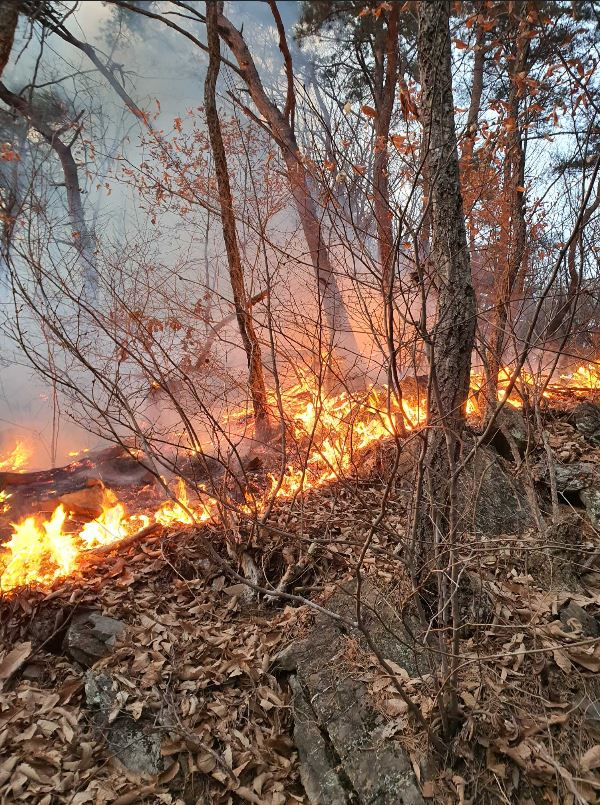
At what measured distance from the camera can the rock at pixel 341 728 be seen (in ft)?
6.87

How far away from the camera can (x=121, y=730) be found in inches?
97.4

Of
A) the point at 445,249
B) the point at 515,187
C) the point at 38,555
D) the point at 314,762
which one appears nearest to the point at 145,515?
the point at 38,555

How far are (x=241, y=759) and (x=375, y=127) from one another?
9.42 metres

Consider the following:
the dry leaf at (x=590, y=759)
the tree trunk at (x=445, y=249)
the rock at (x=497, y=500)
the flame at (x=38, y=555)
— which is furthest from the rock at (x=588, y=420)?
the flame at (x=38, y=555)

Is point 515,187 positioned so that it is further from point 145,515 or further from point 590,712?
point 145,515

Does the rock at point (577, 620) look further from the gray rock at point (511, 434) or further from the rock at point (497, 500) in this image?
the gray rock at point (511, 434)

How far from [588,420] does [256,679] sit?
4.80m

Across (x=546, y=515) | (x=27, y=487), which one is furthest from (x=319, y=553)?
(x=27, y=487)

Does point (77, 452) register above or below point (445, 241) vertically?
below

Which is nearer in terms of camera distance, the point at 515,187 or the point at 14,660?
the point at 14,660

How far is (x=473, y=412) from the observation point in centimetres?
585

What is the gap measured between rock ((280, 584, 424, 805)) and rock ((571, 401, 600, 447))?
147 inches

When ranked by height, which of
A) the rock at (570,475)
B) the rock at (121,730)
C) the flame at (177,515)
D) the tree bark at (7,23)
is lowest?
the rock at (121,730)

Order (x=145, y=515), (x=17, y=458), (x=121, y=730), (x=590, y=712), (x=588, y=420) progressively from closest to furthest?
(x=590, y=712) < (x=121, y=730) < (x=145, y=515) < (x=588, y=420) < (x=17, y=458)
